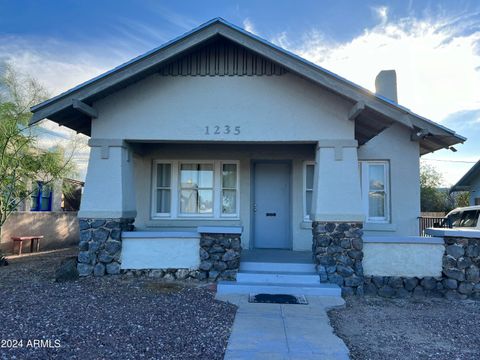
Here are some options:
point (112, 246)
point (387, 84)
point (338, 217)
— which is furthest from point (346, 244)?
point (387, 84)

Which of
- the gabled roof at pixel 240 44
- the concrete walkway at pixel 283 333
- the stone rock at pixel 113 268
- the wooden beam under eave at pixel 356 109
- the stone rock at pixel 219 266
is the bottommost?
the concrete walkway at pixel 283 333

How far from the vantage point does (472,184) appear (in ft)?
62.6

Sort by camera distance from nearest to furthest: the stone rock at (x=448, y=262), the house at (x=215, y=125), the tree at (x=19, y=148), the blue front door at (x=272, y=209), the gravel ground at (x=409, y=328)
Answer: the gravel ground at (x=409, y=328)
the stone rock at (x=448, y=262)
the house at (x=215, y=125)
the tree at (x=19, y=148)
the blue front door at (x=272, y=209)

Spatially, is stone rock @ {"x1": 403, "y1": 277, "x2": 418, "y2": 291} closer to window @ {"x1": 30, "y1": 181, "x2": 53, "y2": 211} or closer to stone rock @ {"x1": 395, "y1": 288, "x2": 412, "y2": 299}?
stone rock @ {"x1": 395, "y1": 288, "x2": 412, "y2": 299}

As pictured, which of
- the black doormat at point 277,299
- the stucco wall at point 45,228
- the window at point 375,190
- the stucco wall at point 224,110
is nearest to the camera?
the black doormat at point 277,299

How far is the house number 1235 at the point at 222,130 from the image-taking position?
7500 millimetres

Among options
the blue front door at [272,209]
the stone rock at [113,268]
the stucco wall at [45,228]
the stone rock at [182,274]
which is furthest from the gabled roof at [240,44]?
the stucco wall at [45,228]

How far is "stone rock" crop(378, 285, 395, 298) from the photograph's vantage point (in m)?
6.86

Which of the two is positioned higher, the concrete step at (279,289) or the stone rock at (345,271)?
the stone rock at (345,271)

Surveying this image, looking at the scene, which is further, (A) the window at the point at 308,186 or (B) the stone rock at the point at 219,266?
(A) the window at the point at 308,186

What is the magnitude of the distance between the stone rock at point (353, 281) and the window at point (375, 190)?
3497mm

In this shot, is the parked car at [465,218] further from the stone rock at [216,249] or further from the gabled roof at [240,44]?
the stone rock at [216,249]

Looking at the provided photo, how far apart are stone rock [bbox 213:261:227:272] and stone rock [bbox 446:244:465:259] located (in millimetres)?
4456

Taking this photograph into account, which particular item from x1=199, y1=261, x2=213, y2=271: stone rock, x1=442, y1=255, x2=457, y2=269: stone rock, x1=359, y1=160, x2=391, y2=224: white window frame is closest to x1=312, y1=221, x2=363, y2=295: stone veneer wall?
x1=442, y1=255, x2=457, y2=269: stone rock
